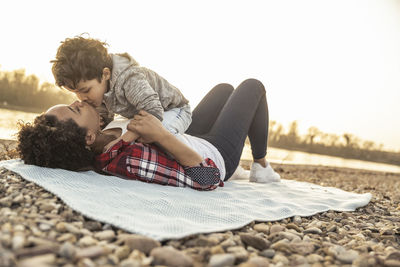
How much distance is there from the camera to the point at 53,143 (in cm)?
221

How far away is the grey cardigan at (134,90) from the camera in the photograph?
97.0 inches

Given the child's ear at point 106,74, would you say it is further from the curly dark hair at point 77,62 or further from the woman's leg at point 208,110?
the woman's leg at point 208,110

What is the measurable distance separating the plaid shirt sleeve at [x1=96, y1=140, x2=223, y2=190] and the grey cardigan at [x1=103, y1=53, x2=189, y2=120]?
0.34 m

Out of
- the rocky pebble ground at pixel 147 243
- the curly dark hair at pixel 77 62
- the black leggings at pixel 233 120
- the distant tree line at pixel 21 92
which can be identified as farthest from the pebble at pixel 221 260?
the distant tree line at pixel 21 92

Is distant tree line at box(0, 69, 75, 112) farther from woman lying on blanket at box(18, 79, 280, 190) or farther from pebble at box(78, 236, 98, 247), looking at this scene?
pebble at box(78, 236, 98, 247)

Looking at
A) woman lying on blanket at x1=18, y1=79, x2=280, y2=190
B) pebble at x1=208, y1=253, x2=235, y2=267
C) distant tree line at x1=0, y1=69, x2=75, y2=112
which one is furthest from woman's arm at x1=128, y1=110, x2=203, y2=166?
distant tree line at x1=0, y1=69, x2=75, y2=112

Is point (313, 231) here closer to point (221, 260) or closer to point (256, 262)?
point (256, 262)

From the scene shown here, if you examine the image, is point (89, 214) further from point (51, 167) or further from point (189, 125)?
point (189, 125)

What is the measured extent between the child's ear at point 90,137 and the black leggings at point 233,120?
0.98 meters

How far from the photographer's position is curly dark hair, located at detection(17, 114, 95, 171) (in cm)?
220

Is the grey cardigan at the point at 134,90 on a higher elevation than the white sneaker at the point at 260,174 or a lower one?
higher

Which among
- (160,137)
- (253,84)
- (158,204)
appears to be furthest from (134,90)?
(253,84)

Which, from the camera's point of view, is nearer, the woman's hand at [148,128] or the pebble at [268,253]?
the pebble at [268,253]

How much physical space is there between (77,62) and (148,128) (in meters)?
0.78
